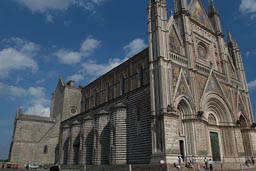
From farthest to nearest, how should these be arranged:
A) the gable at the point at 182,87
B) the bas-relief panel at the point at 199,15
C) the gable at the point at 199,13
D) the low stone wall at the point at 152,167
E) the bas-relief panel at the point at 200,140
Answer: the bas-relief panel at the point at 199,15 → the gable at the point at 199,13 → the gable at the point at 182,87 → the bas-relief panel at the point at 200,140 → the low stone wall at the point at 152,167

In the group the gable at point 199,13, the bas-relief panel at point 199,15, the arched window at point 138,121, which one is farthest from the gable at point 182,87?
the bas-relief panel at point 199,15

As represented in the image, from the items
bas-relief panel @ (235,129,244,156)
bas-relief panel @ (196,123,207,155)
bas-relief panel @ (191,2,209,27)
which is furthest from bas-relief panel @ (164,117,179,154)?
bas-relief panel @ (191,2,209,27)

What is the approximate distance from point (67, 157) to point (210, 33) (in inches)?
973

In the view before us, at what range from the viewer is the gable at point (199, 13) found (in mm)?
28403

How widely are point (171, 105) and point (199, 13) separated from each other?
1578cm

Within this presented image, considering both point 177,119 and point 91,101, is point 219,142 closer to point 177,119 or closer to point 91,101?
point 177,119

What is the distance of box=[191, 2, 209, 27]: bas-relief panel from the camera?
2857cm


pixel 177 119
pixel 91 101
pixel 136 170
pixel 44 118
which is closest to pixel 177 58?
pixel 177 119

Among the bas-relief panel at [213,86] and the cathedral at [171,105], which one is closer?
the cathedral at [171,105]

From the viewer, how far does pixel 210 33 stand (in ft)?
97.6

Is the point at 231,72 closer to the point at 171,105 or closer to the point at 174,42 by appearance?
the point at 174,42

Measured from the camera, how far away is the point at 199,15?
2936 centimetres

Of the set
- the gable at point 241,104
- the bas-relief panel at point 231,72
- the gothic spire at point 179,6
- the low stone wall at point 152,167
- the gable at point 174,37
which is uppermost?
the gothic spire at point 179,6

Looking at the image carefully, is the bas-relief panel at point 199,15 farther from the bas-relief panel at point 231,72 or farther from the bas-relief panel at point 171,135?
the bas-relief panel at point 171,135
